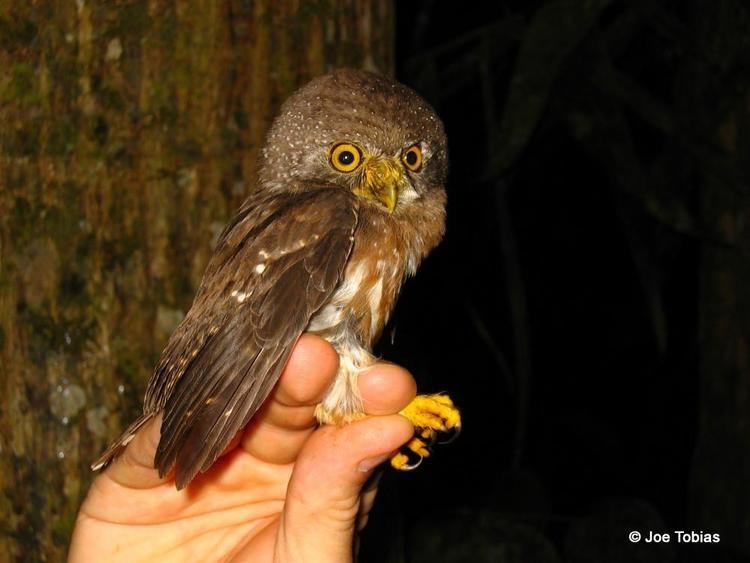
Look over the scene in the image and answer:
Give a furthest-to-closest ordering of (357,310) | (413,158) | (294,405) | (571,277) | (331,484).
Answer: (571,277)
(413,158)
(357,310)
(294,405)
(331,484)

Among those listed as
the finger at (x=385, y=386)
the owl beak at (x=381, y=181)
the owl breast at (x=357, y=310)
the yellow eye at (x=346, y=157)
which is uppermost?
the yellow eye at (x=346, y=157)

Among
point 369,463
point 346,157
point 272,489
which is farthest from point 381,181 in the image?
point 272,489

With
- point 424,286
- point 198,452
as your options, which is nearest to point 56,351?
point 198,452

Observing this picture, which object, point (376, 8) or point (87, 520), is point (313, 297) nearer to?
point (87, 520)

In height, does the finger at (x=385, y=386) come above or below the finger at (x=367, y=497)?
above

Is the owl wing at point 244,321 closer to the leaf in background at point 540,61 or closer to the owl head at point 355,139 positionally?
the owl head at point 355,139

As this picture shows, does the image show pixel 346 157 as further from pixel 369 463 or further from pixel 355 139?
pixel 369 463

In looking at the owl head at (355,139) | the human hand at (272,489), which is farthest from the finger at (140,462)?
the owl head at (355,139)
